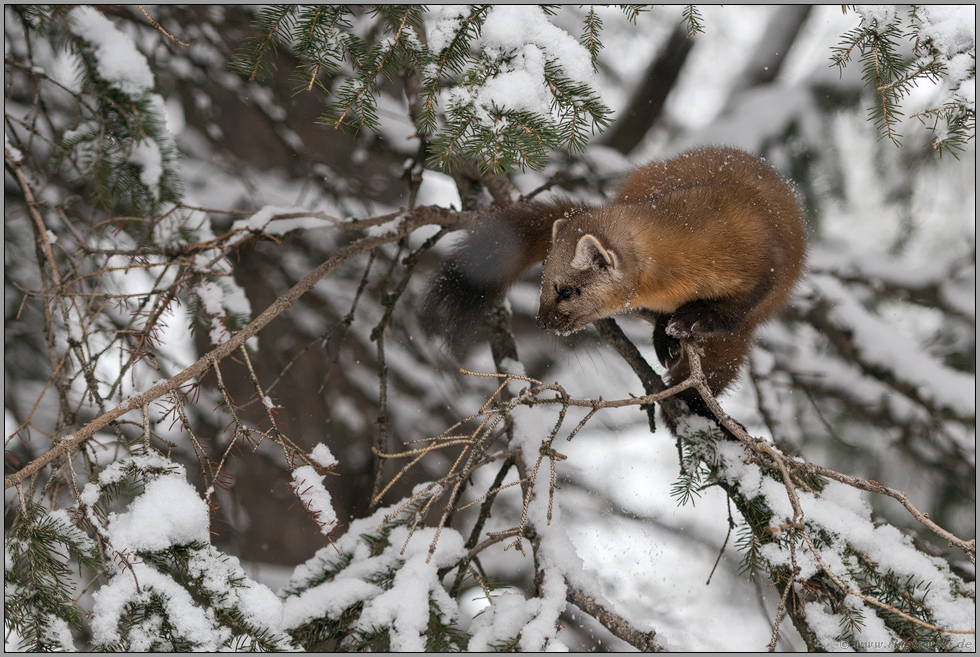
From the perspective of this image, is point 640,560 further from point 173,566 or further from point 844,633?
point 173,566

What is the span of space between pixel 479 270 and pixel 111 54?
4.64 ft

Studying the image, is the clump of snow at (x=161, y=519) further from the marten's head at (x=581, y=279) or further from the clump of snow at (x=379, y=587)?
the marten's head at (x=581, y=279)

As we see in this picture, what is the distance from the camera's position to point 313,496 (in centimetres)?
136

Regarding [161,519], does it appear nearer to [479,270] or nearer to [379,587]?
[379,587]

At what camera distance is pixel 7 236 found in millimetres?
2545

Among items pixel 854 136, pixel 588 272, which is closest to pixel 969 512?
pixel 854 136

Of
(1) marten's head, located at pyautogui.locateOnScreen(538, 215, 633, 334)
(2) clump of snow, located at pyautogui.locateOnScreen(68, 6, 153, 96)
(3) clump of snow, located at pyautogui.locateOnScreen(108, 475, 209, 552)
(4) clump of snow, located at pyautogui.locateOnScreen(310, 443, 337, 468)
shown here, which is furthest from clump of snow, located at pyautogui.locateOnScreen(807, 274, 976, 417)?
(2) clump of snow, located at pyautogui.locateOnScreen(68, 6, 153, 96)

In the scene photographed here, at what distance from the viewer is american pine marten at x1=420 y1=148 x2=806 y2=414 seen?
196 cm

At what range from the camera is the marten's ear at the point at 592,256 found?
1.90m

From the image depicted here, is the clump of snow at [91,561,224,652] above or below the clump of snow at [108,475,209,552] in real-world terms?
below

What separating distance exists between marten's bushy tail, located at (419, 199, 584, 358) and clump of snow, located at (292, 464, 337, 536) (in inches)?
35.0

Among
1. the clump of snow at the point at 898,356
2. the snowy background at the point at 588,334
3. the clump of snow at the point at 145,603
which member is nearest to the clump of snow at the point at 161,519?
the clump of snow at the point at 145,603

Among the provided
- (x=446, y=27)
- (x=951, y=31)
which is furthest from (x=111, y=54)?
(x=951, y=31)

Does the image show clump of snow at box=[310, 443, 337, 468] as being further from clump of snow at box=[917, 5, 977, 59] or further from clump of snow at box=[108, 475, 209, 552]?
clump of snow at box=[917, 5, 977, 59]
